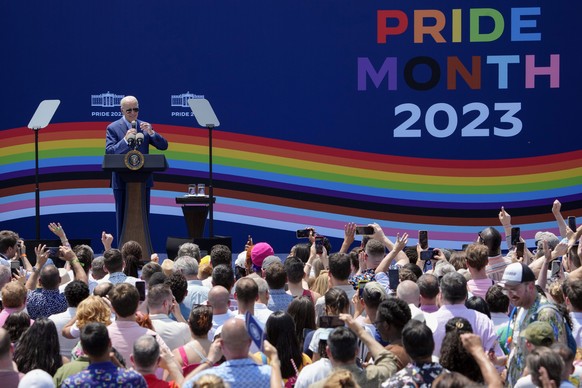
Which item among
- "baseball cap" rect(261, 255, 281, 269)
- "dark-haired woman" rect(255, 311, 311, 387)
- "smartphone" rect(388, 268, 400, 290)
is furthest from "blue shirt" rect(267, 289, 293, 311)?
"dark-haired woman" rect(255, 311, 311, 387)

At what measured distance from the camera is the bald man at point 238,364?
459 cm

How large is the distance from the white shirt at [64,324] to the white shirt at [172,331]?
49 cm

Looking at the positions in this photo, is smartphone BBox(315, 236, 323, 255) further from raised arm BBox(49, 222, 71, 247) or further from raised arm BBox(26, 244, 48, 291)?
raised arm BBox(26, 244, 48, 291)

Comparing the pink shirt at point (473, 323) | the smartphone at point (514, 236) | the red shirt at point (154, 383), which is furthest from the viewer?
the smartphone at point (514, 236)

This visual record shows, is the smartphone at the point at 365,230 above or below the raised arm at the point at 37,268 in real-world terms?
above

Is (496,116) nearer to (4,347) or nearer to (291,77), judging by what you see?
(291,77)

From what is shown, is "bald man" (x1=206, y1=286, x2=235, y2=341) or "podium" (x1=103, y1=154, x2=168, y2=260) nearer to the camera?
"bald man" (x1=206, y1=286, x2=235, y2=341)

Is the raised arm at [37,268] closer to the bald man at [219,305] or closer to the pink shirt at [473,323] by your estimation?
the bald man at [219,305]

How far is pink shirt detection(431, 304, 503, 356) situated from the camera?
5398 mm

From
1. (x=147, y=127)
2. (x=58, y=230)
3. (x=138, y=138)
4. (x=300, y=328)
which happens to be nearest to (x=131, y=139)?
(x=138, y=138)

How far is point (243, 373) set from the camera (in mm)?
4605

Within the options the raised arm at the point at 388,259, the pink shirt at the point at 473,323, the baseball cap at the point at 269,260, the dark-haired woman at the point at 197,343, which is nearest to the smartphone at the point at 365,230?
the raised arm at the point at 388,259

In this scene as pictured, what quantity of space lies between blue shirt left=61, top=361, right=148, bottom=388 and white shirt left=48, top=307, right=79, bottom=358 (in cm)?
130

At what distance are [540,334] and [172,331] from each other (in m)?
2.03
